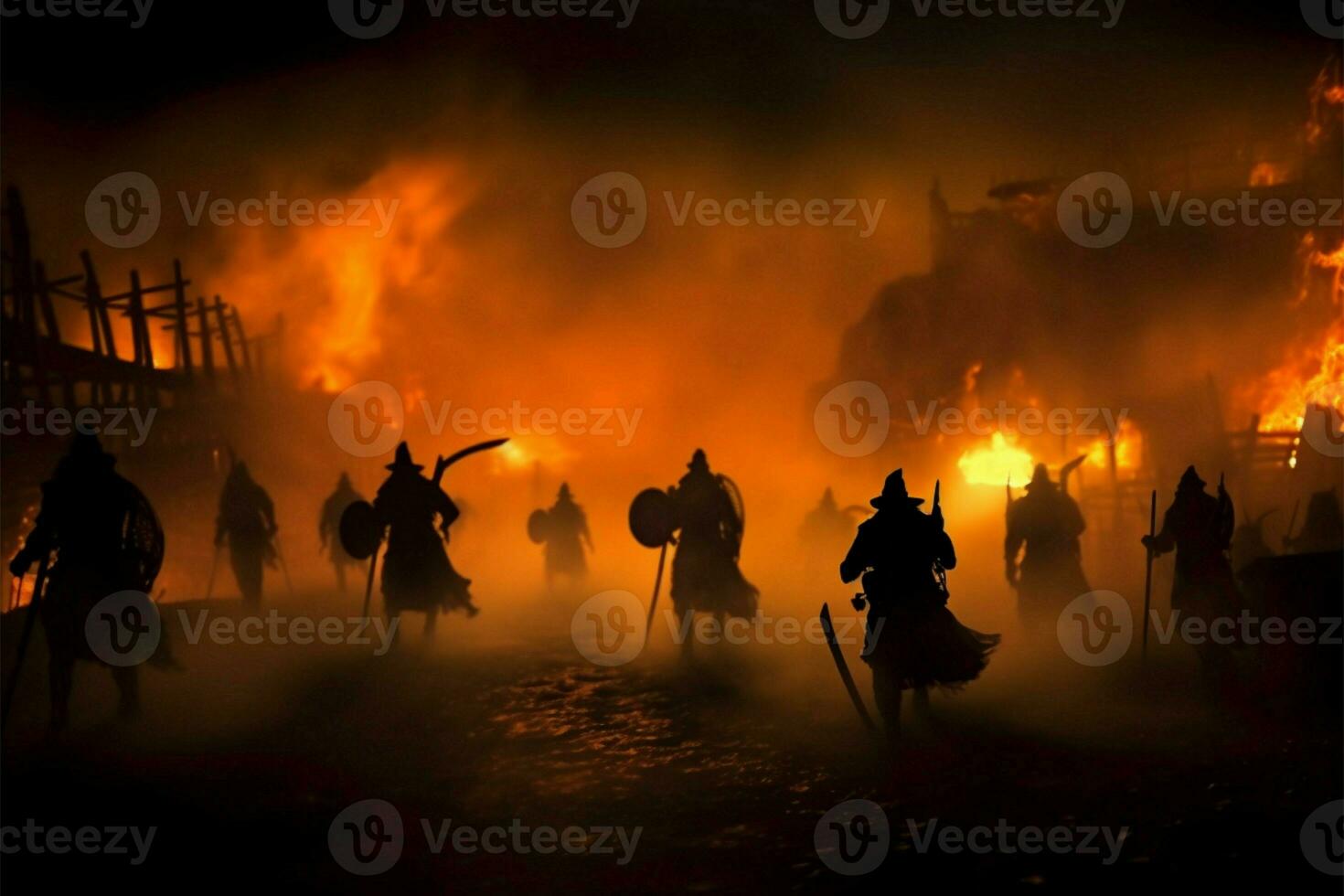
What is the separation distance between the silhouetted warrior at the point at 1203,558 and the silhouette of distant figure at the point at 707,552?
18.1ft

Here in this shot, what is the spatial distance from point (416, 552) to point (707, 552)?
4.03 metres

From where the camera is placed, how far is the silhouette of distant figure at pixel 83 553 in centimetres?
996

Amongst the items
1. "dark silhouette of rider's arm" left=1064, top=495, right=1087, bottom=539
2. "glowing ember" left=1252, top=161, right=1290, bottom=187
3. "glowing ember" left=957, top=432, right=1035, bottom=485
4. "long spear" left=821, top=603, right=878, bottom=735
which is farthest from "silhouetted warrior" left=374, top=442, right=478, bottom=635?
"glowing ember" left=1252, top=161, right=1290, bottom=187

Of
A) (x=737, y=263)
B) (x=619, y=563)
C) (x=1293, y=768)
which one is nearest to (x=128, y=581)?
(x=1293, y=768)

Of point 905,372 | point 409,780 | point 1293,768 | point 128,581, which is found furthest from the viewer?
point 905,372

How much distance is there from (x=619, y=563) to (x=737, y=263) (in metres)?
26.0

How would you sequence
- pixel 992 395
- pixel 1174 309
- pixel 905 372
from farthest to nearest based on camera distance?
pixel 905 372
pixel 992 395
pixel 1174 309

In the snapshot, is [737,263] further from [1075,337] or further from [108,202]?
[108,202]

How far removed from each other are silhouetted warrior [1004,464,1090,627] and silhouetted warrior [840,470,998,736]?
223 inches

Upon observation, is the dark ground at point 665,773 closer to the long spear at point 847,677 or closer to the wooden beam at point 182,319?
the long spear at point 847,677

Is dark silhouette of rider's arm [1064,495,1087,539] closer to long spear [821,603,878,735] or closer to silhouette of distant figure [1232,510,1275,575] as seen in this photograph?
silhouette of distant figure [1232,510,1275,575]

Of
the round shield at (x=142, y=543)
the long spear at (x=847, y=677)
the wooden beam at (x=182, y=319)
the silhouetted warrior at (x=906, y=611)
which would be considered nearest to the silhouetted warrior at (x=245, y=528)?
the round shield at (x=142, y=543)

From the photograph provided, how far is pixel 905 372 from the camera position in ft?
133

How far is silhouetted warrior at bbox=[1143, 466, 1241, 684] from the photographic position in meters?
10.7
